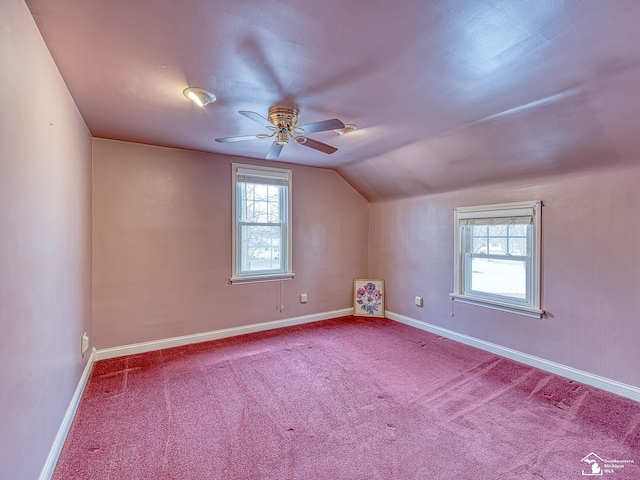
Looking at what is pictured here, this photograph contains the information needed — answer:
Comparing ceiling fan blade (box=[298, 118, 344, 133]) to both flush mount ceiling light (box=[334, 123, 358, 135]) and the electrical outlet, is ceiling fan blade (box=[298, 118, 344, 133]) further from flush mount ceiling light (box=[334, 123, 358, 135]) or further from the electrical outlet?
the electrical outlet

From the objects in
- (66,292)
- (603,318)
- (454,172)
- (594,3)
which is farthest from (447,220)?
(66,292)

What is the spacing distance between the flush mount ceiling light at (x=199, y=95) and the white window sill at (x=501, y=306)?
348 cm

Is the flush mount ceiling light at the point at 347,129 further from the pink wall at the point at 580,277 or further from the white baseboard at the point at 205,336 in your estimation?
the white baseboard at the point at 205,336

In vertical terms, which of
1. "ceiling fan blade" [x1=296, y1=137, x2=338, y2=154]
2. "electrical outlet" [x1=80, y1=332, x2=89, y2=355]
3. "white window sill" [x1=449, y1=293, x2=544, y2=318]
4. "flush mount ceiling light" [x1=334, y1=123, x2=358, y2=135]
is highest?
"flush mount ceiling light" [x1=334, y1=123, x2=358, y2=135]

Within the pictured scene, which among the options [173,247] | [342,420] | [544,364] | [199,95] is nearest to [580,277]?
[544,364]

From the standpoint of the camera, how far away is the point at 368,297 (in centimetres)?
512

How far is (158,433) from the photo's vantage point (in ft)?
7.06

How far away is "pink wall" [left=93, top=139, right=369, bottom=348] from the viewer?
341 centimetres

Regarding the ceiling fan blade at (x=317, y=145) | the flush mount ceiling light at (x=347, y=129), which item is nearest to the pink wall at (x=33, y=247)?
the ceiling fan blade at (x=317, y=145)

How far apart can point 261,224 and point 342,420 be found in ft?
8.90

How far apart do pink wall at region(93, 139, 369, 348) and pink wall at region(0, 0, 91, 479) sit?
0.99 m

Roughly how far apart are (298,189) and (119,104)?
2478 mm

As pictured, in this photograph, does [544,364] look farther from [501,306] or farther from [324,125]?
[324,125]

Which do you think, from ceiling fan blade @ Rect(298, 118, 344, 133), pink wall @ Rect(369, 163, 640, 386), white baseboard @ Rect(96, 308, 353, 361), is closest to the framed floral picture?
white baseboard @ Rect(96, 308, 353, 361)
